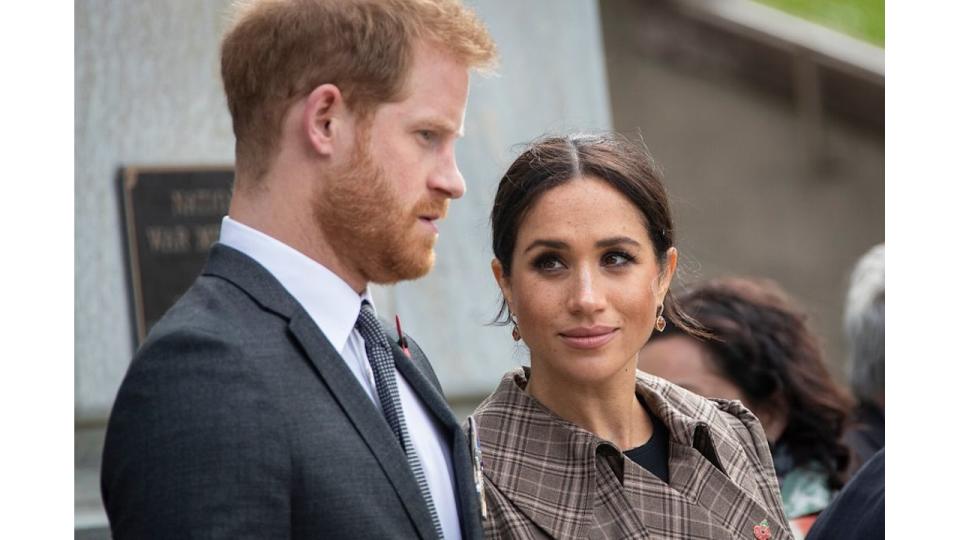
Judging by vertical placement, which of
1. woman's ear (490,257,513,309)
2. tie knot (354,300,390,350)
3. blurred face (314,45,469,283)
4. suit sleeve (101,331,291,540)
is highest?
blurred face (314,45,469,283)

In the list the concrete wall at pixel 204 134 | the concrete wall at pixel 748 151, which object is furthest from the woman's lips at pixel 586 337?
the concrete wall at pixel 748 151

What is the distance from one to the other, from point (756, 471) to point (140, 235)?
2.37 meters

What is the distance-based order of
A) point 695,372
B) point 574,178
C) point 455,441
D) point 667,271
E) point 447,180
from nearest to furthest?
→ point 447,180 < point 455,441 < point 574,178 < point 667,271 < point 695,372

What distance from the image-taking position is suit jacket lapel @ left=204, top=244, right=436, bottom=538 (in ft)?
7.42

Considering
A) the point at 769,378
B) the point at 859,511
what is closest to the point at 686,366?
the point at 769,378

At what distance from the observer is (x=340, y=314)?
94.3 inches

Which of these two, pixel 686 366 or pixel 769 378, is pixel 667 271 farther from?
pixel 769 378

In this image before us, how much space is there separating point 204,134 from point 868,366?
2.28 meters

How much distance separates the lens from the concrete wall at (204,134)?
4551 mm

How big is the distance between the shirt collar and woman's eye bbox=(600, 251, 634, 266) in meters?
0.63

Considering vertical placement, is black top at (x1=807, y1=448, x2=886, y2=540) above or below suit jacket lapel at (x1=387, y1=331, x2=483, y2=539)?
below

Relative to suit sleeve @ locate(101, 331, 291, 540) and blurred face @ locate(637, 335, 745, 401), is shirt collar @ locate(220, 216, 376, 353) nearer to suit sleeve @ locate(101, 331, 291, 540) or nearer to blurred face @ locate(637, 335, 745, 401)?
suit sleeve @ locate(101, 331, 291, 540)

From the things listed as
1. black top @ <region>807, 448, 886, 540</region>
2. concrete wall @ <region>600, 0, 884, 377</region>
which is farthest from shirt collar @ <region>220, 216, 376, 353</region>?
concrete wall @ <region>600, 0, 884, 377</region>
